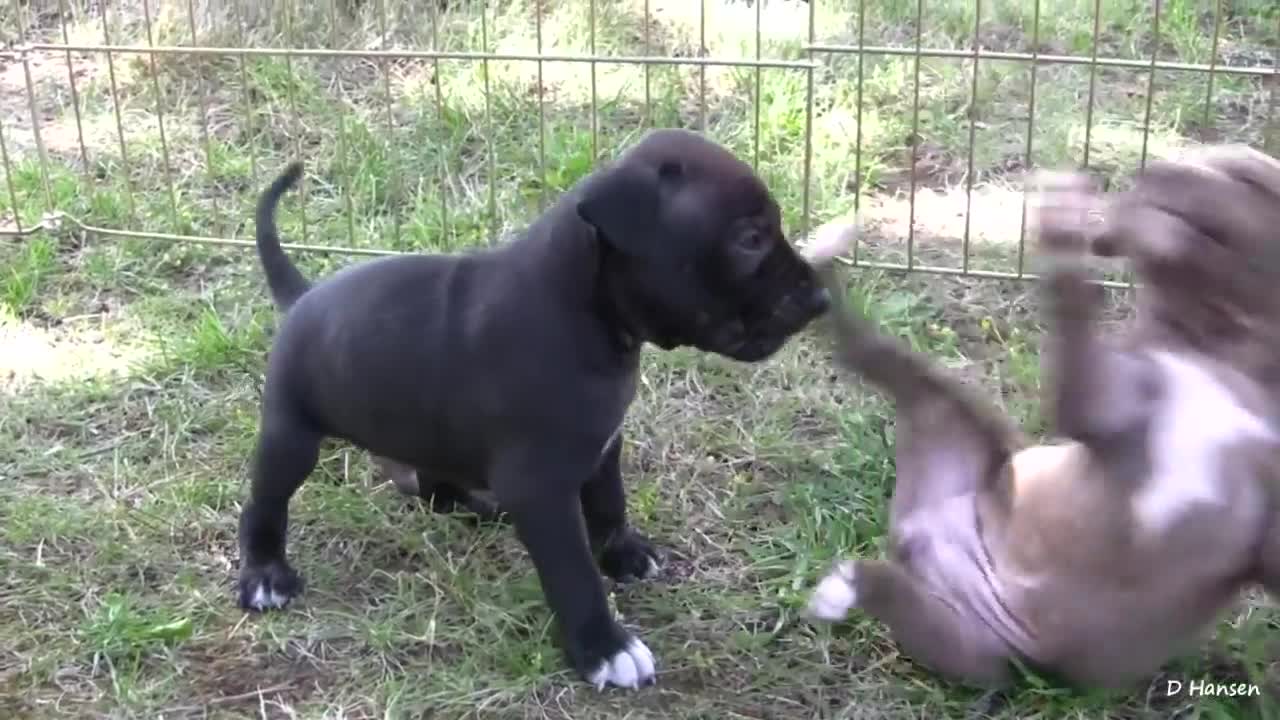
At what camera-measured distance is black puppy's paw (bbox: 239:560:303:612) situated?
287 centimetres

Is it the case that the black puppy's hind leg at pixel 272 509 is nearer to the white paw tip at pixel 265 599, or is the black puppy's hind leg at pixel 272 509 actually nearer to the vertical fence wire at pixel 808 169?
the white paw tip at pixel 265 599

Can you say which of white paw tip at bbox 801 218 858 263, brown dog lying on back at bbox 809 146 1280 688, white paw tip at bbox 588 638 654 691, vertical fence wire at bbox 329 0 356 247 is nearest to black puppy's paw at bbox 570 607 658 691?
white paw tip at bbox 588 638 654 691

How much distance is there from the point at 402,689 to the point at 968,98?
311 centimetres

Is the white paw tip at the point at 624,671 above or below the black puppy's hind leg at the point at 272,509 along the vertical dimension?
below

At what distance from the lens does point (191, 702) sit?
263 centimetres

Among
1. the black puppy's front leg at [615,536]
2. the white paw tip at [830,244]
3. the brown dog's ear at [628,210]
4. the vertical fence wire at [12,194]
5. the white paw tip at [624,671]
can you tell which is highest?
the brown dog's ear at [628,210]

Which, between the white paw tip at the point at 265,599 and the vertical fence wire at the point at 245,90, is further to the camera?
the vertical fence wire at the point at 245,90

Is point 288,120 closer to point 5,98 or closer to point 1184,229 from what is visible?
point 5,98

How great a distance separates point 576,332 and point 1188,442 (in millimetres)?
973

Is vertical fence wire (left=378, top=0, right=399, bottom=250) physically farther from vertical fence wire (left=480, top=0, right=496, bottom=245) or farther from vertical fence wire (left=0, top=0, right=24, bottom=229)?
vertical fence wire (left=0, top=0, right=24, bottom=229)

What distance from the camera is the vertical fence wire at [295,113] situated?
4375 millimetres

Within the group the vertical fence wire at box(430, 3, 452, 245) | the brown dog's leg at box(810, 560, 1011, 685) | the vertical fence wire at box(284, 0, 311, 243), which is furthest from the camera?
the vertical fence wire at box(284, 0, 311, 243)

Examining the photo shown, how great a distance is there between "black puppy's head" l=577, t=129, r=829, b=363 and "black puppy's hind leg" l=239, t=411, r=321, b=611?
0.71 metres

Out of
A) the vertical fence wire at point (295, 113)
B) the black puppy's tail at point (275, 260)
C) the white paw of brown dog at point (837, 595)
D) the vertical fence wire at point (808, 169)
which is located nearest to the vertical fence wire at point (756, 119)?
the vertical fence wire at point (808, 169)
